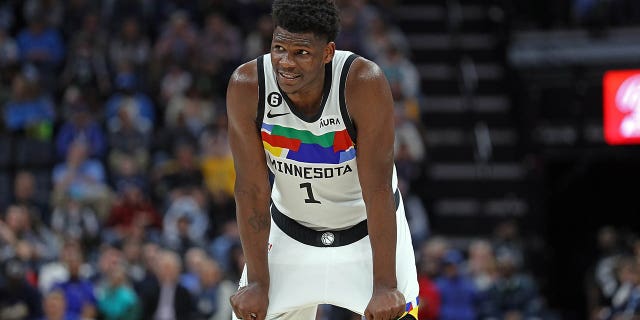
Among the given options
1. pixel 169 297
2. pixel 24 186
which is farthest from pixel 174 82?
pixel 169 297

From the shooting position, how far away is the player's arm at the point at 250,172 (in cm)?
545

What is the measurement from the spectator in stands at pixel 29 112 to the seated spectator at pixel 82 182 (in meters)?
0.95

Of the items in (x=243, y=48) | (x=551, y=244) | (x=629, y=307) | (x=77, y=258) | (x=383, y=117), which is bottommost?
(x=551, y=244)

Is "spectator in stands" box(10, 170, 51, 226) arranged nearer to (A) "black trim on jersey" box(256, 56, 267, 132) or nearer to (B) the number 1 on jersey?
(B) the number 1 on jersey

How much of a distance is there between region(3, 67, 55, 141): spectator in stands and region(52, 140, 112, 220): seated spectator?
95 cm

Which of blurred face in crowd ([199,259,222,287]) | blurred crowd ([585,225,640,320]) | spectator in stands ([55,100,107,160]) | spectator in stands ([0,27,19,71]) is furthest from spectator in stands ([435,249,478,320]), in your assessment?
spectator in stands ([0,27,19,71])

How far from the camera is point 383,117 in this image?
5.35 metres

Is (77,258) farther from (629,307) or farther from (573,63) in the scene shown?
(573,63)

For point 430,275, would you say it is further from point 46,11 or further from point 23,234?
point 46,11

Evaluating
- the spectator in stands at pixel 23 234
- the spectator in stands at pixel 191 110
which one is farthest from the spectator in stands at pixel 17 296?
the spectator in stands at pixel 191 110

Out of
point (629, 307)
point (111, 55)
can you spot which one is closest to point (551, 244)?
point (629, 307)

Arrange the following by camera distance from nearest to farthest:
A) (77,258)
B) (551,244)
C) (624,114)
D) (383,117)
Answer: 1. (383,117)
2. (77,258)
3. (624,114)
4. (551,244)

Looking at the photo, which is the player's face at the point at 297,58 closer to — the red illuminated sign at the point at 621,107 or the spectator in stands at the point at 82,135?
the spectator in stands at the point at 82,135

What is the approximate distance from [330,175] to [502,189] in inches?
441
